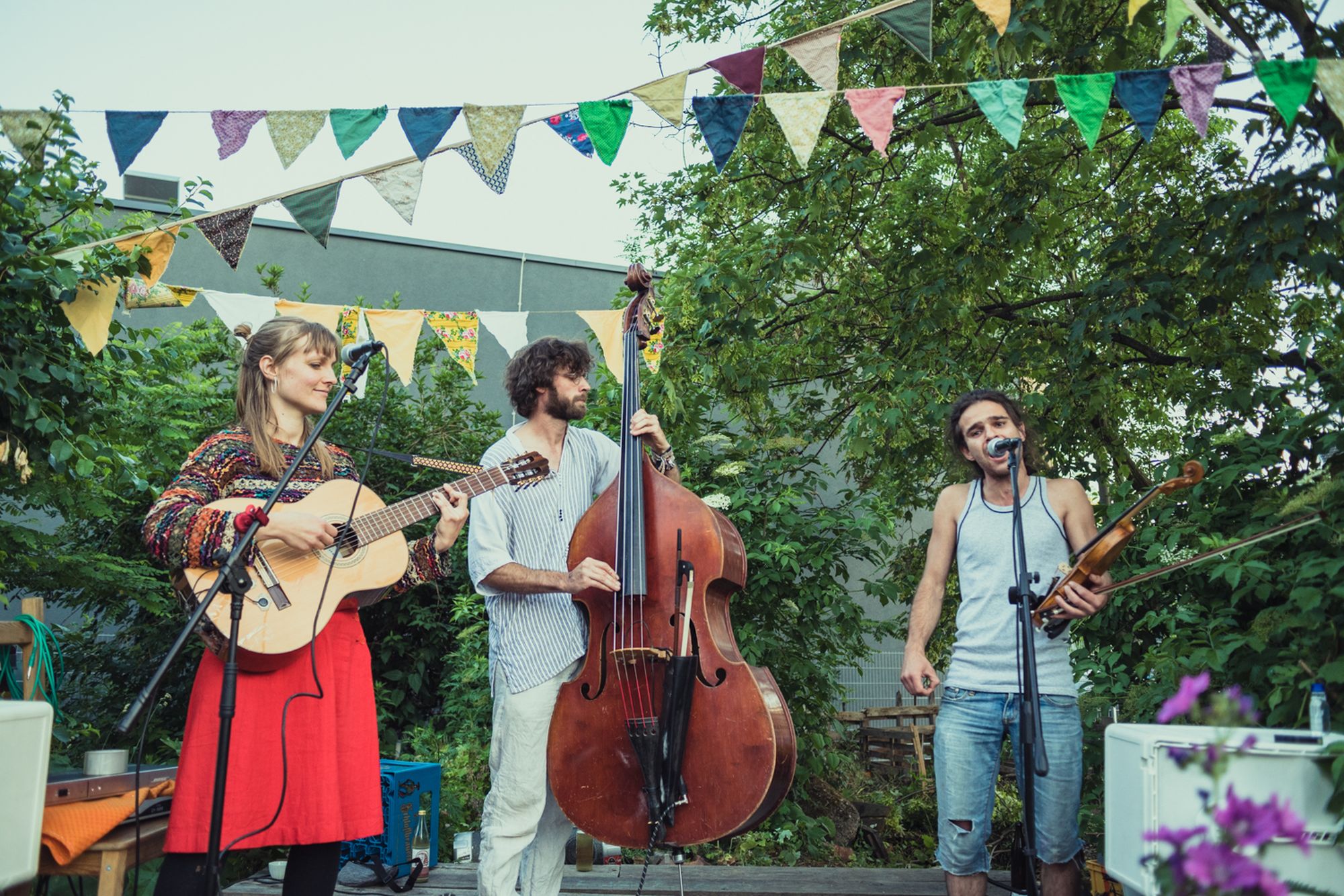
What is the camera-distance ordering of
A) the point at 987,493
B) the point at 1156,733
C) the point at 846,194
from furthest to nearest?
the point at 846,194
the point at 987,493
the point at 1156,733

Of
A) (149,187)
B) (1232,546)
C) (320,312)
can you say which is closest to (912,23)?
(1232,546)

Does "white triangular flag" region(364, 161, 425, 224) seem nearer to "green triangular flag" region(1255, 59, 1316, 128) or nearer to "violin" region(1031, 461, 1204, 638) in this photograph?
"violin" region(1031, 461, 1204, 638)

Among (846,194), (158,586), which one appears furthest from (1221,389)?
(158,586)

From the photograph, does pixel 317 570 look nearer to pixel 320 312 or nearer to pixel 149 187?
pixel 320 312

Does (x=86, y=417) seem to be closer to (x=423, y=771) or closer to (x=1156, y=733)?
(x=423, y=771)

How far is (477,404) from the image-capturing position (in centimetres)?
706

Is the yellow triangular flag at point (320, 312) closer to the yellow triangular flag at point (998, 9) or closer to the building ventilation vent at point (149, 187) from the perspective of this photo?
the yellow triangular flag at point (998, 9)

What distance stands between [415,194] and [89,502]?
1727 millimetres

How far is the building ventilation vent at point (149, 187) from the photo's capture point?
9.30 m

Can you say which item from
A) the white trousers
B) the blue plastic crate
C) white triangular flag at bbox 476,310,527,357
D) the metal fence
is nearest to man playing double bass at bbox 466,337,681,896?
the white trousers

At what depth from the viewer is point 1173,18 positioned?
2.93m

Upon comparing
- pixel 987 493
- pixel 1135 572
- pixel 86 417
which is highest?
pixel 86 417

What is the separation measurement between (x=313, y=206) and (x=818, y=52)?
6.63ft

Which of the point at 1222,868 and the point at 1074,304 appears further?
the point at 1074,304
